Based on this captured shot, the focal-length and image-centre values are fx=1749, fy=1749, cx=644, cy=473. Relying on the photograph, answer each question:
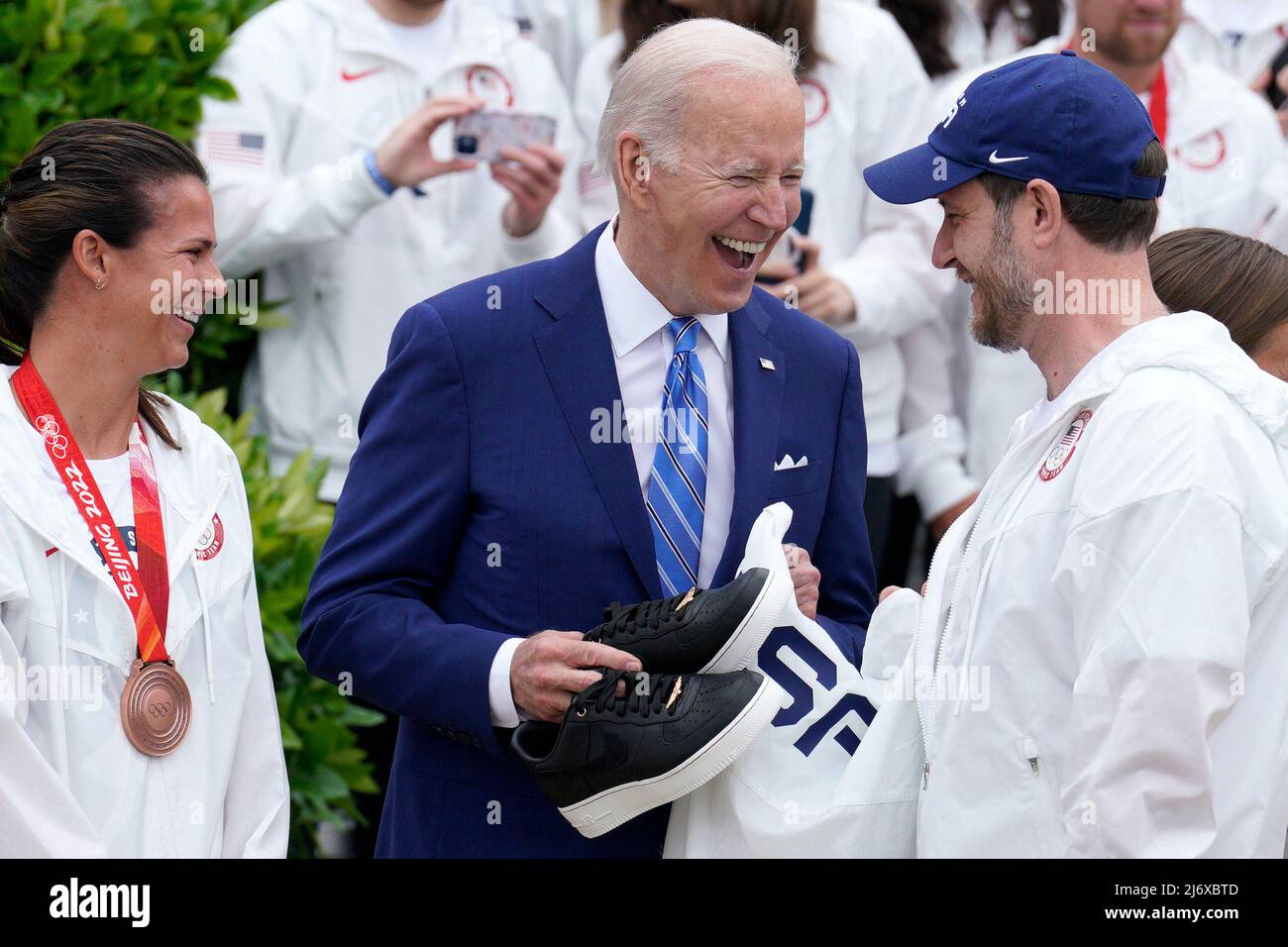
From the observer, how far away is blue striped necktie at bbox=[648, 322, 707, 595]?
341 cm

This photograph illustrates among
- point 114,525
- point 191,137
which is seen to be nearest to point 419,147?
point 191,137

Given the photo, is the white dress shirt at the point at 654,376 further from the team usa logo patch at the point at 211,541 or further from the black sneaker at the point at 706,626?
the team usa logo patch at the point at 211,541

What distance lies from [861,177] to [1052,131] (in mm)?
2590

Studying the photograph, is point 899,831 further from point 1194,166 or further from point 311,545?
point 1194,166

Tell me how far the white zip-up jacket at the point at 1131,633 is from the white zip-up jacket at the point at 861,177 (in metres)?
2.55

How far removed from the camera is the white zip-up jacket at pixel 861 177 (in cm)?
561

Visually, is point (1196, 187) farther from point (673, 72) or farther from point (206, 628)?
point (206, 628)

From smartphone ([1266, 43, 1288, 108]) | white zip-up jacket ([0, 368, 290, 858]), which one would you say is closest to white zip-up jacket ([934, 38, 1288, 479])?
smartphone ([1266, 43, 1288, 108])

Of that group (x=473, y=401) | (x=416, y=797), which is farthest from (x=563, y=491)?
(x=416, y=797)

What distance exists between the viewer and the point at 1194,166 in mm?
5809

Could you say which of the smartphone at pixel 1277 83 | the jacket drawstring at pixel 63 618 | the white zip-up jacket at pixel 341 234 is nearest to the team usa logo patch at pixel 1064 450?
the jacket drawstring at pixel 63 618

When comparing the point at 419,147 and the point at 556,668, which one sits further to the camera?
the point at 419,147

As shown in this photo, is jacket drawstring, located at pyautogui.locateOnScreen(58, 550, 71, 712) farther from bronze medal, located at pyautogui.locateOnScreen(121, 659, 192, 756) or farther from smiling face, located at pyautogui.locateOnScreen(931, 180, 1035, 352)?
smiling face, located at pyautogui.locateOnScreen(931, 180, 1035, 352)

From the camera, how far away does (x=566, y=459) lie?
3396 millimetres
